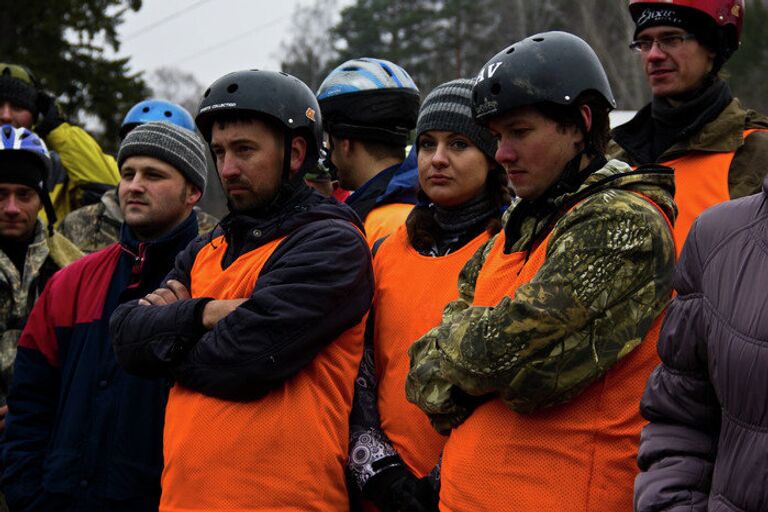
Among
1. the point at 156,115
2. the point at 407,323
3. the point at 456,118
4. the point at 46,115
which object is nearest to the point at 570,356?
the point at 407,323

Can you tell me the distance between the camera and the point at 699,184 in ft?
13.6

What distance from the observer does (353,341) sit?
148 inches

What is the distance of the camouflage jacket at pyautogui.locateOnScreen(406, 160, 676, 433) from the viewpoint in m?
2.87

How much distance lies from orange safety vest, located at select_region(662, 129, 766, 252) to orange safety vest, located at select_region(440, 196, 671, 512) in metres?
1.19

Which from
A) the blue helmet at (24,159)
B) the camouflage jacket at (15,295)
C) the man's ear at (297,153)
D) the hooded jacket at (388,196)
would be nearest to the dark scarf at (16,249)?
the camouflage jacket at (15,295)

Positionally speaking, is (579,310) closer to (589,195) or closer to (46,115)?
(589,195)

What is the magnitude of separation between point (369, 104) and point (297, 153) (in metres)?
0.72

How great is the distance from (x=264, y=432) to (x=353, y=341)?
0.50 m

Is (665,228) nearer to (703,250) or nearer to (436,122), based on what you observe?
(703,250)

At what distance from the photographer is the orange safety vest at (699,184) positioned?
160 inches

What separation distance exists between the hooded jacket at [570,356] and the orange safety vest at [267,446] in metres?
0.58

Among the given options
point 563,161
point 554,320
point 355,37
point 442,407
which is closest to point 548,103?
point 563,161

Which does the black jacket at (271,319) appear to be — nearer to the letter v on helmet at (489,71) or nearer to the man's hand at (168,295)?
the man's hand at (168,295)

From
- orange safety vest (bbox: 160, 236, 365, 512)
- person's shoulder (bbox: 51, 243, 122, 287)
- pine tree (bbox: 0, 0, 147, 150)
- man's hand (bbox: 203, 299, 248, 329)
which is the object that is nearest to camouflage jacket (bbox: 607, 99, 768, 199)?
orange safety vest (bbox: 160, 236, 365, 512)
